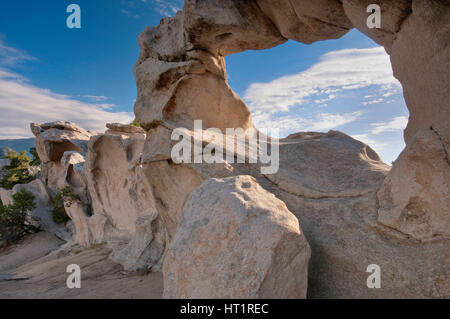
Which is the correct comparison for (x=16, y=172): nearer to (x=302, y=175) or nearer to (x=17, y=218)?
(x=17, y=218)

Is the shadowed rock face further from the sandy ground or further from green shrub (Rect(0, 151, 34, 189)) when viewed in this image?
green shrub (Rect(0, 151, 34, 189))

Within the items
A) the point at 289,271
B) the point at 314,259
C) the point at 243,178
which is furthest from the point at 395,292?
the point at 243,178

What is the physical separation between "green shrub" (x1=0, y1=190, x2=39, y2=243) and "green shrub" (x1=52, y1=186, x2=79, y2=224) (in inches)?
41.6

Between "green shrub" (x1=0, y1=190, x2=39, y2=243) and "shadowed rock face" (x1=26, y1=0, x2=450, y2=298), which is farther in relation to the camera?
"green shrub" (x1=0, y1=190, x2=39, y2=243)

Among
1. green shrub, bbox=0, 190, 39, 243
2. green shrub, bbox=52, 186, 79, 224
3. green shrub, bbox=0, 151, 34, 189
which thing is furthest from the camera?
green shrub, bbox=0, 151, 34, 189

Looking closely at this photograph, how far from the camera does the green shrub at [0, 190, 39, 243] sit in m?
13.0

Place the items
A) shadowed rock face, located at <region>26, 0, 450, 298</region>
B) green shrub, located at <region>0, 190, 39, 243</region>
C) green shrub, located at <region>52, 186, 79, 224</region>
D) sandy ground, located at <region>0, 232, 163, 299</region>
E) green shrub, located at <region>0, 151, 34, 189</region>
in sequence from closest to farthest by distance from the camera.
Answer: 1. shadowed rock face, located at <region>26, 0, 450, 298</region>
2. sandy ground, located at <region>0, 232, 163, 299</region>
3. green shrub, located at <region>52, 186, 79, 224</region>
4. green shrub, located at <region>0, 190, 39, 243</region>
5. green shrub, located at <region>0, 151, 34, 189</region>

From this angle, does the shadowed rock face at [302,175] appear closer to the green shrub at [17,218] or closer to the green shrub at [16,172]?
the green shrub at [17,218]

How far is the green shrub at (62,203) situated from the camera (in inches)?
456

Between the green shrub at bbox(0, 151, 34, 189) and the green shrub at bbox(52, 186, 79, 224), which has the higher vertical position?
the green shrub at bbox(0, 151, 34, 189)

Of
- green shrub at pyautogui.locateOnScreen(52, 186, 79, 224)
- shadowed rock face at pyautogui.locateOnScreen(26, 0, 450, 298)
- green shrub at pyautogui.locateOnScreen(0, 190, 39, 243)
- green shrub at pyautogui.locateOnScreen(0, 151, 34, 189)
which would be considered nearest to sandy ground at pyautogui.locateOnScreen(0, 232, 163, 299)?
shadowed rock face at pyautogui.locateOnScreen(26, 0, 450, 298)

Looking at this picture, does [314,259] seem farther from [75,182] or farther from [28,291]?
[75,182]

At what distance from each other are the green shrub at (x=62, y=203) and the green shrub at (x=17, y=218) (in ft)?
3.47
